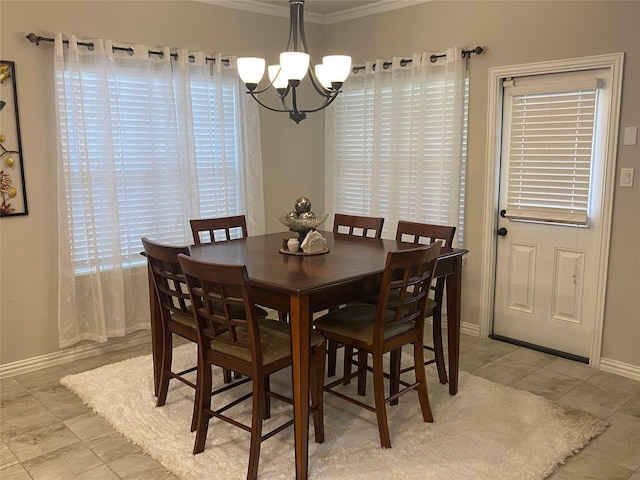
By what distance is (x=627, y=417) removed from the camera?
295 cm

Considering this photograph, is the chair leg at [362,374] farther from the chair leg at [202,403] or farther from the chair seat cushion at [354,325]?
the chair leg at [202,403]

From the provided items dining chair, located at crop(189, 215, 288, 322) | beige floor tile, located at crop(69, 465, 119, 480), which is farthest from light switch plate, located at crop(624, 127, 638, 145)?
beige floor tile, located at crop(69, 465, 119, 480)

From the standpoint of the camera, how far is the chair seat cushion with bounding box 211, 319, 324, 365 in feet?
7.88

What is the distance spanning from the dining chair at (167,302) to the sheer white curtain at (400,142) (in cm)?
222

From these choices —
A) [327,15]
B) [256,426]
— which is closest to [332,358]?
[256,426]

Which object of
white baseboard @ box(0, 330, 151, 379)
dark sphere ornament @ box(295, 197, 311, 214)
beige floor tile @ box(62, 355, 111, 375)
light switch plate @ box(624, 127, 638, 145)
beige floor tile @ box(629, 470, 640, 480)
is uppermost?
light switch plate @ box(624, 127, 638, 145)

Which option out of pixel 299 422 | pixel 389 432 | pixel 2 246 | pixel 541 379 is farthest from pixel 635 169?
pixel 2 246

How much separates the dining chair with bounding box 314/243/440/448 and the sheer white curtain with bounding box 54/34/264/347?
70.1 inches

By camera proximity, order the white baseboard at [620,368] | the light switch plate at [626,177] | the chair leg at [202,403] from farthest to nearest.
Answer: the white baseboard at [620,368] < the light switch plate at [626,177] < the chair leg at [202,403]

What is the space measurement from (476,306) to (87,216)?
115 inches

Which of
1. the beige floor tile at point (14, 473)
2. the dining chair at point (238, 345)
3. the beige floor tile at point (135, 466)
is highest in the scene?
the dining chair at point (238, 345)

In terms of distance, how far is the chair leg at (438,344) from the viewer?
3205mm

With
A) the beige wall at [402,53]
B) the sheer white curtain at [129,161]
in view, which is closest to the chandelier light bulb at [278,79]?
the sheer white curtain at [129,161]

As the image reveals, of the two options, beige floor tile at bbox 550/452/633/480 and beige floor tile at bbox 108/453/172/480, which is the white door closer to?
beige floor tile at bbox 550/452/633/480
